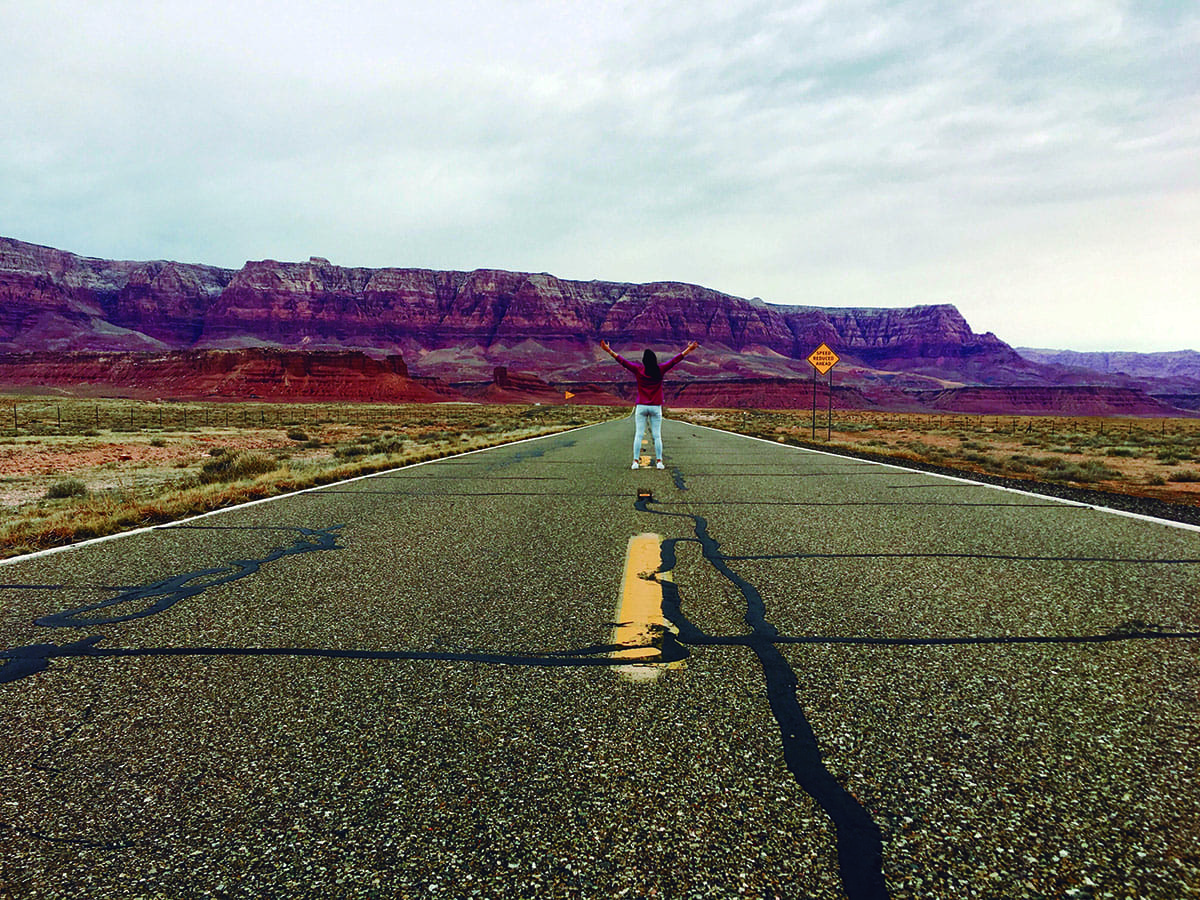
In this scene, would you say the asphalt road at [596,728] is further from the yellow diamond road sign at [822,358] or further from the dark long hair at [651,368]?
the yellow diamond road sign at [822,358]

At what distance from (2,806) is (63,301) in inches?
8660

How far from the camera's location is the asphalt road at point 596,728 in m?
1.67

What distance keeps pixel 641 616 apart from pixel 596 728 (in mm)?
1295

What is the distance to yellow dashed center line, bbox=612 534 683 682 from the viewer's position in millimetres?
2916

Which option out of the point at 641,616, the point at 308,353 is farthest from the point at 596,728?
the point at 308,353

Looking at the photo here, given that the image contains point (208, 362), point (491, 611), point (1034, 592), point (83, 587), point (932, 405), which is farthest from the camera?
point (932, 405)

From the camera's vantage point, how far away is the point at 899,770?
2.07 meters

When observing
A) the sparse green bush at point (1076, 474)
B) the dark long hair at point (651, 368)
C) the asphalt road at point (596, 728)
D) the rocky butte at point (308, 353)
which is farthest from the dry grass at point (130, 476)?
the rocky butte at point (308, 353)

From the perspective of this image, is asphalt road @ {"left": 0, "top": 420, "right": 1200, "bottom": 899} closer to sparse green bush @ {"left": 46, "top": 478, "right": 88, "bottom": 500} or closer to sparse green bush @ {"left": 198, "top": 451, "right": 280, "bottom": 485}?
sparse green bush @ {"left": 198, "top": 451, "right": 280, "bottom": 485}

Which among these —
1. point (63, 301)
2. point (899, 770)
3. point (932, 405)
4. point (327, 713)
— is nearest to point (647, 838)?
point (899, 770)

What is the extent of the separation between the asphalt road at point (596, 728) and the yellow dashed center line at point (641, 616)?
0.07 meters

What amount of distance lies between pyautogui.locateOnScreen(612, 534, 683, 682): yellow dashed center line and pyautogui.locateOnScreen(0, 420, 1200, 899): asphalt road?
0.23ft

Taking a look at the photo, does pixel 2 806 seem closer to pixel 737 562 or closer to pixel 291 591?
pixel 291 591

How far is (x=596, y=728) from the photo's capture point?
7.71 ft
